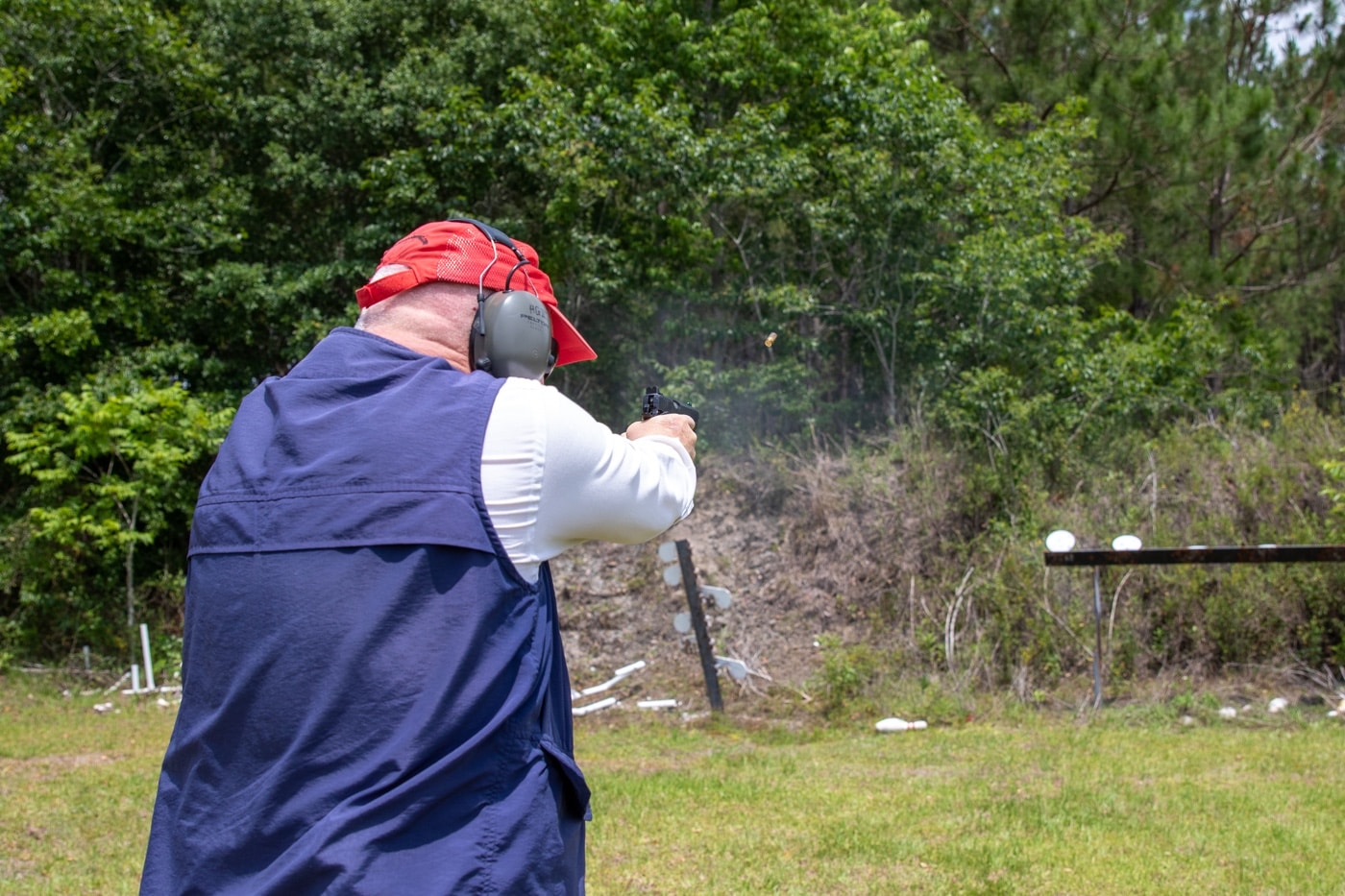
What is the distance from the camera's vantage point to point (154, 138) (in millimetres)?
14734

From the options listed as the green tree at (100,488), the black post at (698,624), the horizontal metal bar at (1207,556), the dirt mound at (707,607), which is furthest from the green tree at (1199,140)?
the green tree at (100,488)

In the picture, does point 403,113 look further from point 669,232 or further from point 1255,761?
point 1255,761

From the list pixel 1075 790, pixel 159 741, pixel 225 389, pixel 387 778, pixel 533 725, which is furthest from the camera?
pixel 225 389

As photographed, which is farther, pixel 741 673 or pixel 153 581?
pixel 153 581

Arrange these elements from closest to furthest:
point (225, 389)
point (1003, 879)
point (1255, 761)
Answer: point (1003, 879), point (1255, 761), point (225, 389)

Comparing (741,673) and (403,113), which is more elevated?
(403,113)

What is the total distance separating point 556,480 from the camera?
1.88m

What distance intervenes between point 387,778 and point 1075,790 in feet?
17.6

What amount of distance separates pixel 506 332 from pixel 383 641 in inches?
24.6

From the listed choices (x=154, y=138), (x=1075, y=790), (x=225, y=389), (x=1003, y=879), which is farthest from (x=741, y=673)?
(x=154, y=138)

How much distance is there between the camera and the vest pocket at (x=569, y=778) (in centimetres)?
185

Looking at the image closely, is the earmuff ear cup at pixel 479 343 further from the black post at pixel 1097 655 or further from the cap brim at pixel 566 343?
the black post at pixel 1097 655

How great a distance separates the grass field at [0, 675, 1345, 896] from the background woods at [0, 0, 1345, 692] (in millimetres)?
3116

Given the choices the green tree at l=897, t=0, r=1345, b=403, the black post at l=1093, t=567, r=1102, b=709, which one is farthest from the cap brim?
the green tree at l=897, t=0, r=1345, b=403
